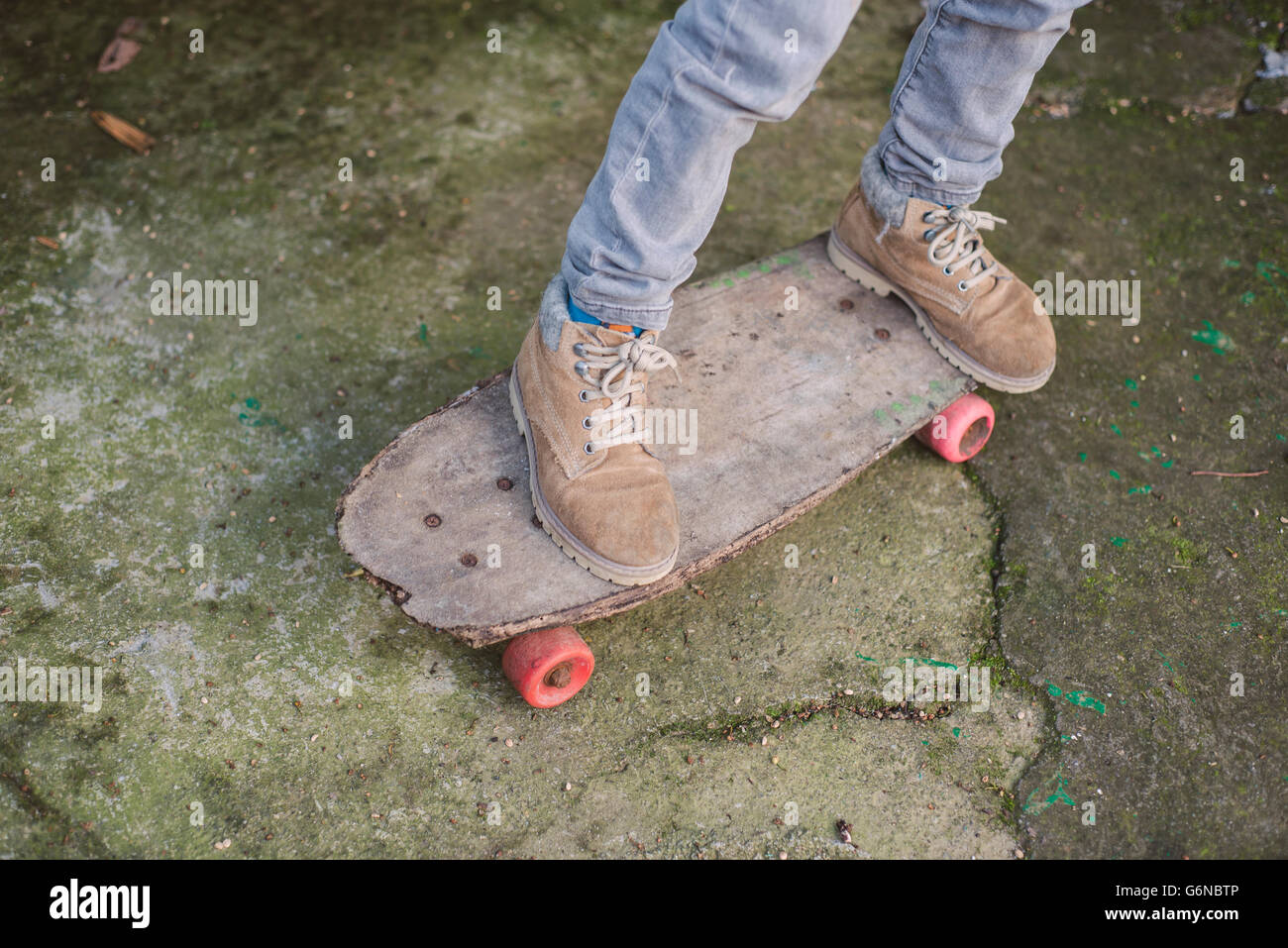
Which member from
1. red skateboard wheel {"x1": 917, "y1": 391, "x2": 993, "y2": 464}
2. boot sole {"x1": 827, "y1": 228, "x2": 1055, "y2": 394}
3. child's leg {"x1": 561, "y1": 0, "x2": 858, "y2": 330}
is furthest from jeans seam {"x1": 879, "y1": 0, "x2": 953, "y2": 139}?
red skateboard wheel {"x1": 917, "y1": 391, "x2": 993, "y2": 464}

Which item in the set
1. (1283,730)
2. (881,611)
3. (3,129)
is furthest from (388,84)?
(1283,730)

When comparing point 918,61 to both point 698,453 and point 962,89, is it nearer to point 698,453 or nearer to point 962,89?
point 962,89

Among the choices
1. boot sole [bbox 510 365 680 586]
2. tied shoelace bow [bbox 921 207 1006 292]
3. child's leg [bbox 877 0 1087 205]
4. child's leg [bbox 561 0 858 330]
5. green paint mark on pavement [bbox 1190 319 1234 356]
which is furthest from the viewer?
green paint mark on pavement [bbox 1190 319 1234 356]

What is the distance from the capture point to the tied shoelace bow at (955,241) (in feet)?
7.29

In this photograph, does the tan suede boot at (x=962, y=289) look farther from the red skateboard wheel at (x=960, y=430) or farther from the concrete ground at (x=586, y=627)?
the concrete ground at (x=586, y=627)

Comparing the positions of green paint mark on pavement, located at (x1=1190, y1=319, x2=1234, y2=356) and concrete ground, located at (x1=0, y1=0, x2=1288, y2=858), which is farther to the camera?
green paint mark on pavement, located at (x1=1190, y1=319, x2=1234, y2=356)

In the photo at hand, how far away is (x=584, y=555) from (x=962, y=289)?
1.14m

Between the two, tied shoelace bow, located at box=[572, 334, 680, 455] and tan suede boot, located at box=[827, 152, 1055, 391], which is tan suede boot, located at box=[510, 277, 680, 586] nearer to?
tied shoelace bow, located at box=[572, 334, 680, 455]

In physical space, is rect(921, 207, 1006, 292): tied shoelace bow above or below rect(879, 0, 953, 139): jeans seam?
below

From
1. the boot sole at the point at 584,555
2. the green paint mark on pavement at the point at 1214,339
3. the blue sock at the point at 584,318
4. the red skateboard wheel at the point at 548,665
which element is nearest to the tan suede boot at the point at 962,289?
the green paint mark on pavement at the point at 1214,339

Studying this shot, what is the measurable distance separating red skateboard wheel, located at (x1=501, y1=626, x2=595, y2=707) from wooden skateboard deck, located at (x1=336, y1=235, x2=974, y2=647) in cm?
7

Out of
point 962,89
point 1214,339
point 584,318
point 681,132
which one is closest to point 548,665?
point 584,318

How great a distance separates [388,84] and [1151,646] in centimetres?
284

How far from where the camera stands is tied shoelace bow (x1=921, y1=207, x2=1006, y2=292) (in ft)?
7.29
